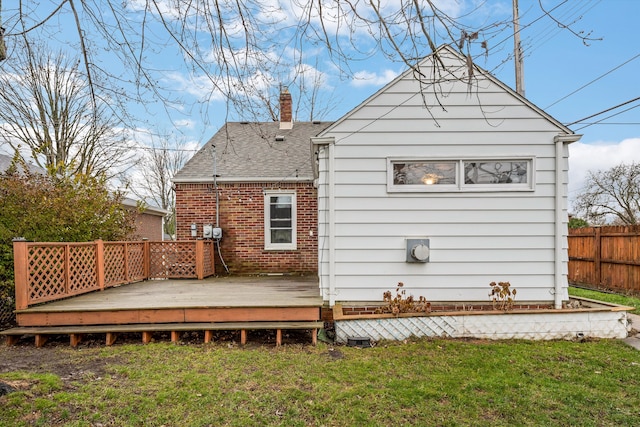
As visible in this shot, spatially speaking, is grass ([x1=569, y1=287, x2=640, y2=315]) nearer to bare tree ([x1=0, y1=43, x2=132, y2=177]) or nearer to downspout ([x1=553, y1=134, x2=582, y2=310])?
downspout ([x1=553, y1=134, x2=582, y2=310])

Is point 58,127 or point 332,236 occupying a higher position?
point 58,127

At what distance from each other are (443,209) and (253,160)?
635cm

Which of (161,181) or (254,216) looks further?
(161,181)

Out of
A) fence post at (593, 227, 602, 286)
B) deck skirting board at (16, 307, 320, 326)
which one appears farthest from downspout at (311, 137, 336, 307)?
fence post at (593, 227, 602, 286)

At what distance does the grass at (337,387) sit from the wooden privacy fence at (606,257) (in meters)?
5.19

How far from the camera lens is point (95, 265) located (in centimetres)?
663

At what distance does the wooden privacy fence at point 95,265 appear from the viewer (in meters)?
5.03

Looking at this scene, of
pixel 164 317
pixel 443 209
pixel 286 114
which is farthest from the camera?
pixel 286 114

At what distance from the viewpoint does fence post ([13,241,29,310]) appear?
4.88 meters

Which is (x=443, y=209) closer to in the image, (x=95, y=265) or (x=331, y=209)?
(x=331, y=209)

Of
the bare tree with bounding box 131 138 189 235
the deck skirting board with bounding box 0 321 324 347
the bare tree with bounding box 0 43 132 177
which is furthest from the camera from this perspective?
the bare tree with bounding box 131 138 189 235

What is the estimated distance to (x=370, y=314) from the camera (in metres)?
5.05

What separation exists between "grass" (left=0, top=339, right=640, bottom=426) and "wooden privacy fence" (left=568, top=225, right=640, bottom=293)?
5.19m

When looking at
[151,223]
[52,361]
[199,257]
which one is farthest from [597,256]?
[151,223]
